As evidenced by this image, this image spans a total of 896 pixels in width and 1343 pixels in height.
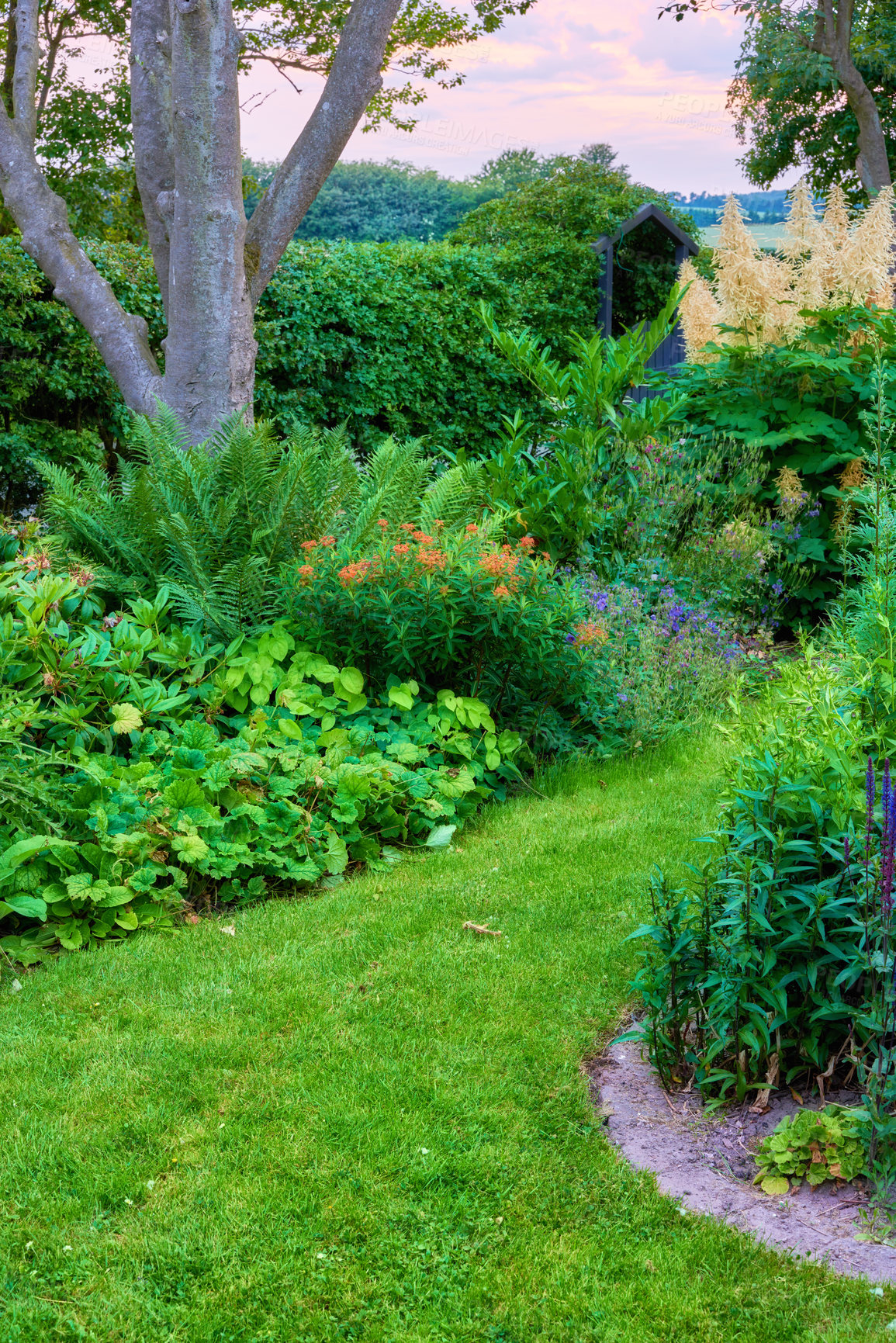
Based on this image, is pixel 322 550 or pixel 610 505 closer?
pixel 322 550

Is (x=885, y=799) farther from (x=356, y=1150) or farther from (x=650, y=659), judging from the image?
(x=650, y=659)

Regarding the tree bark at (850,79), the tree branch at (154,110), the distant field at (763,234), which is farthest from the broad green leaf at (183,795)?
the tree bark at (850,79)

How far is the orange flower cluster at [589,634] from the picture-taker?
4895 mm

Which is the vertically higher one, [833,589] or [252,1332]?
[833,589]

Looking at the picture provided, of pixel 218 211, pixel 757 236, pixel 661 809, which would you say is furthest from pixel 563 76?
pixel 661 809

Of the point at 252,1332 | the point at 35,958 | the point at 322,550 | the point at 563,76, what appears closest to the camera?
the point at 252,1332

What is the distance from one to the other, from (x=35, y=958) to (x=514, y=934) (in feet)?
Result: 5.25

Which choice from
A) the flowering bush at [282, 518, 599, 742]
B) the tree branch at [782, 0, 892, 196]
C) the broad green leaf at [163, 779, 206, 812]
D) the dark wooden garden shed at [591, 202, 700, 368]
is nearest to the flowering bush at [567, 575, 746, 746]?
the flowering bush at [282, 518, 599, 742]

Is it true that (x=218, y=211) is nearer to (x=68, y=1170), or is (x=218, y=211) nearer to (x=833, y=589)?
(x=833, y=589)

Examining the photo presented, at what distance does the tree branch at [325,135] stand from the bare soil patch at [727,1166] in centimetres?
572

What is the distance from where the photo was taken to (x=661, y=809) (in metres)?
4.48

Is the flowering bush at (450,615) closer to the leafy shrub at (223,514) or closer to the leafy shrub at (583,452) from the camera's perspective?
→ the leafy shrub at (223,514)

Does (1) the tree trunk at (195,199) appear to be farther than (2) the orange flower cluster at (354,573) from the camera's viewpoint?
Yes

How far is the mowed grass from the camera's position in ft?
6.67
